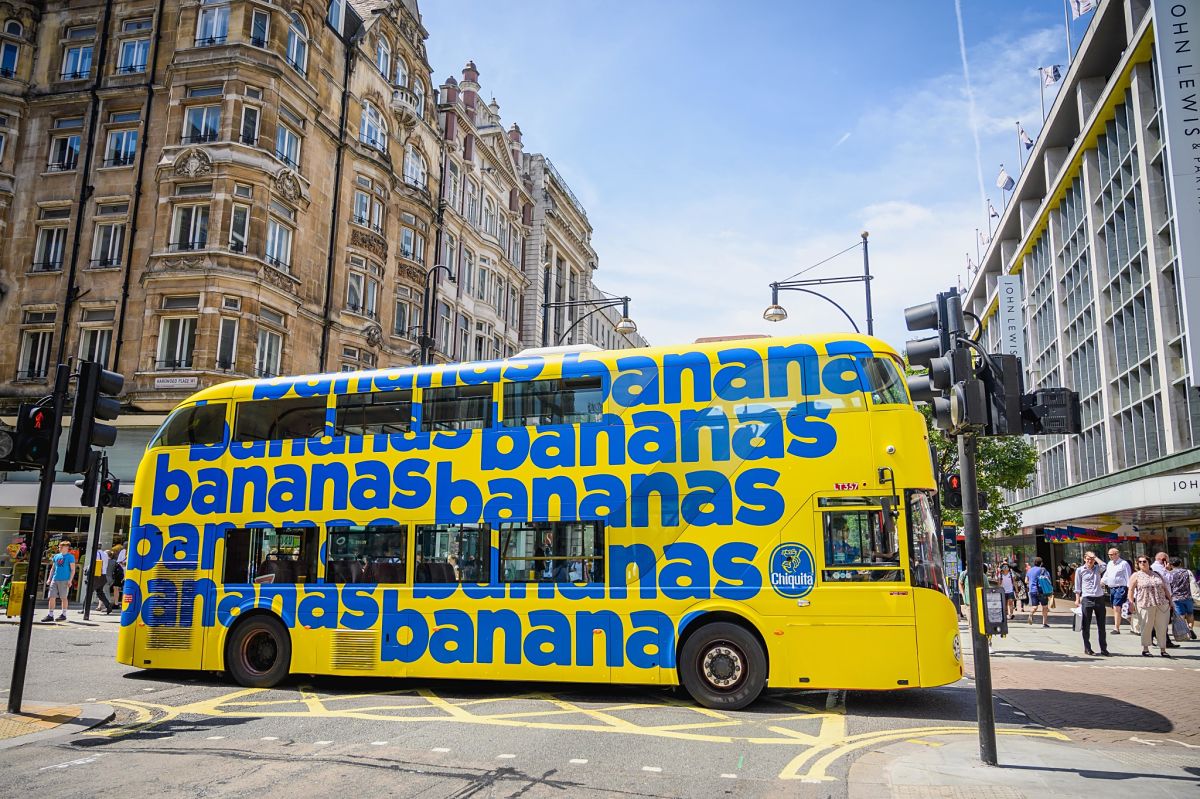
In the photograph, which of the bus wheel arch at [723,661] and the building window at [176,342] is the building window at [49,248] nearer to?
the building window at [176,342]

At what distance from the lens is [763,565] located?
9992 millimetres

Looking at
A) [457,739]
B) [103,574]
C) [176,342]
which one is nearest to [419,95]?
[176,342]

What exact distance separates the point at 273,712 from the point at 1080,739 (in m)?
8.55

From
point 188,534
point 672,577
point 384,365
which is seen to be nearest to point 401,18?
point 384,365

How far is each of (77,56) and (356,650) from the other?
28094 millimetres

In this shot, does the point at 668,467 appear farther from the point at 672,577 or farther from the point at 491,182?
the point at 491,182

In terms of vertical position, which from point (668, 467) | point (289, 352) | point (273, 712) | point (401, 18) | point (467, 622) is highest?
point (401, 18)

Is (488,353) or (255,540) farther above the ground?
(488,353)

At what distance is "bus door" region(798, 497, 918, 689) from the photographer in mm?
9422

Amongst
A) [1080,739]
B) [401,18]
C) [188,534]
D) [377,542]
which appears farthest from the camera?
[401,18]

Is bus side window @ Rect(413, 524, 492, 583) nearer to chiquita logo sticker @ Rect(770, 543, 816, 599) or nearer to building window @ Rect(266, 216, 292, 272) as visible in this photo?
chiquita logo sticker @ Rect(770, 543, 816, 599)

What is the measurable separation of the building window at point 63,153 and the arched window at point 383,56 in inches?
444

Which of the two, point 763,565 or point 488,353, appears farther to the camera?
point 488,353

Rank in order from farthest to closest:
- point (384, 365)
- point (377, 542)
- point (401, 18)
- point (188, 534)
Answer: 1. point (401, 18)
2. point (384, 365)
3. point (188, 534)
4. point (377, 542)
